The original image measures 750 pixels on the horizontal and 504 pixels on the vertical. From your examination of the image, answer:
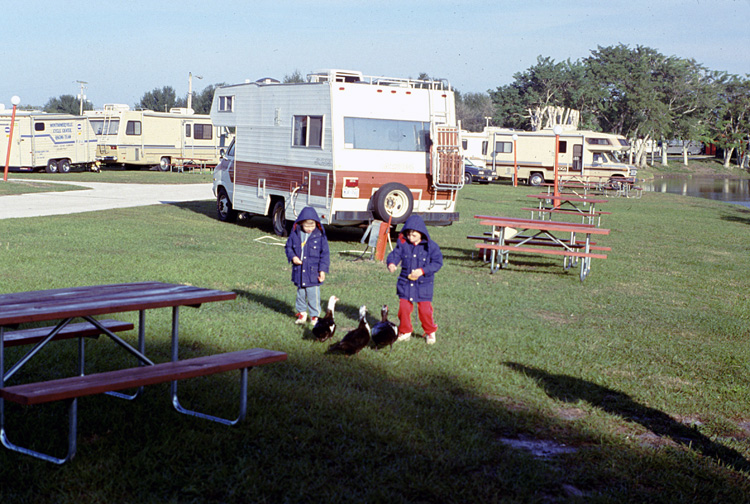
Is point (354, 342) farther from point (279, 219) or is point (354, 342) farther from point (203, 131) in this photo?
point (203, 131)

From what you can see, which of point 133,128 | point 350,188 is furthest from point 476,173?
point 350,188

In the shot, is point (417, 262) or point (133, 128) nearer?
point (417, 262)

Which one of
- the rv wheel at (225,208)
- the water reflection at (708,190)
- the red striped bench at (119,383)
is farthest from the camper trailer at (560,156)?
the red striped bench at (119,383)

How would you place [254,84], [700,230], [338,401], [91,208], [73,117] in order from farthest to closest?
[73,117], [700,230], [91,208], [254,84], [338,401]

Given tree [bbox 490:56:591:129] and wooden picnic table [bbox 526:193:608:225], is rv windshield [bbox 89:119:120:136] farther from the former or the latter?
tree [bbox 490:56:591:129]

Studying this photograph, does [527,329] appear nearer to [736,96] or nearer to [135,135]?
[135,135]

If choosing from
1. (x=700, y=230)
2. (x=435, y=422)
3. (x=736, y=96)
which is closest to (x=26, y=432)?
(x=435, y=422)

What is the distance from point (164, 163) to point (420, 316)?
31997 mm

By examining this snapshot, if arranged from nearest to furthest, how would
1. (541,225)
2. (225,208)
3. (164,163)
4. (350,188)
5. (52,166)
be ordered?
(541,225)
(350,188)
(225,208)
(52,166)
(164,163)

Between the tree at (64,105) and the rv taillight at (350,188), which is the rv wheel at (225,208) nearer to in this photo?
the rv taillight at (350,188)

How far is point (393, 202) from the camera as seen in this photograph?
556 inches

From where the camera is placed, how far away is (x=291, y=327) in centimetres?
728

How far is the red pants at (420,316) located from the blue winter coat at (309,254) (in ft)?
2.87

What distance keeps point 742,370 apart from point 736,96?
268 ft
